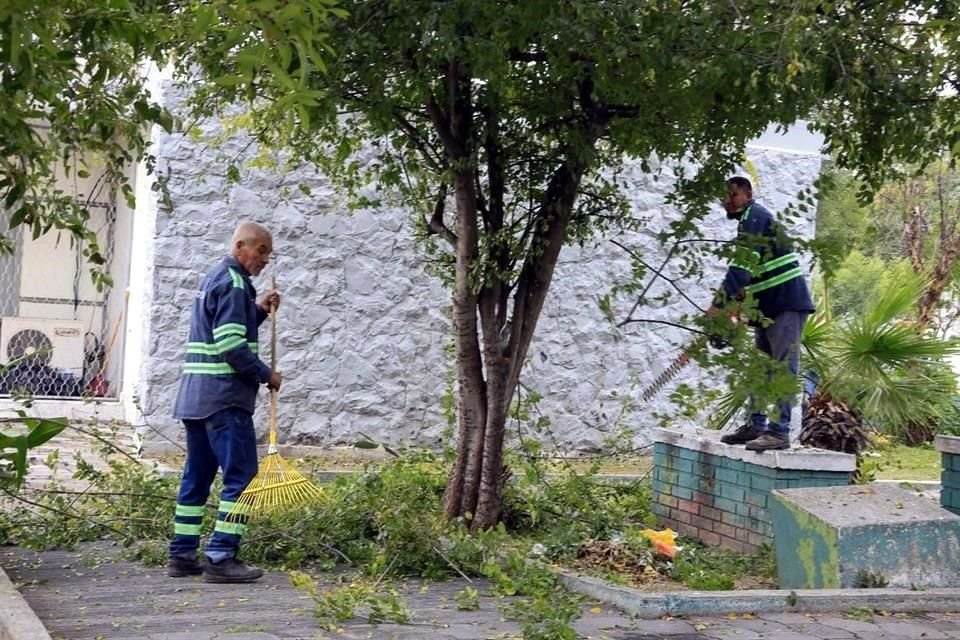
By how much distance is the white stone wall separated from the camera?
11414mm

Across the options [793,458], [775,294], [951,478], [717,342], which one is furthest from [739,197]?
[951,478]

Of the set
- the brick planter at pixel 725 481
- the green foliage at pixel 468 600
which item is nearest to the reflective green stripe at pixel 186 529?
the green foliage at pixel 468 600

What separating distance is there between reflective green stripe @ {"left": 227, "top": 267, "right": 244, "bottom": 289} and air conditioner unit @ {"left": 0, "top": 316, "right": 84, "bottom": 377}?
704cm

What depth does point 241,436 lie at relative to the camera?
6.70m

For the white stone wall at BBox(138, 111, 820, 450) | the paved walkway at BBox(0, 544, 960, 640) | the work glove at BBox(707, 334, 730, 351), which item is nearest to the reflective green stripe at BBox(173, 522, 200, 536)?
the paved walkway at BBox(0, 544, 960, 640)

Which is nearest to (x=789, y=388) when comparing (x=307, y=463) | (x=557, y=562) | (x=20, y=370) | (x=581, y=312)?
(x=557, y=562)

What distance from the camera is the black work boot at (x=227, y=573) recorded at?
21.8 ft

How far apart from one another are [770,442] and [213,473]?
326cm

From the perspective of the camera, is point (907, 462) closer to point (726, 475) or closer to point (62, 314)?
point (726, 475)

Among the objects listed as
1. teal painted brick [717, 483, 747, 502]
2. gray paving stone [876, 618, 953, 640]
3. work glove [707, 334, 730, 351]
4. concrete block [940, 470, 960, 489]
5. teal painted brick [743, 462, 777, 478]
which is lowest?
gray paving stone [876, 618, 953, 640]

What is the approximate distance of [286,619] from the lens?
5.78 meters

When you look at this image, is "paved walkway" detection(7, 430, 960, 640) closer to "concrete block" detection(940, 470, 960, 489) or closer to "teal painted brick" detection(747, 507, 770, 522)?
"concrete block" detection(940, 470, 960, 489)

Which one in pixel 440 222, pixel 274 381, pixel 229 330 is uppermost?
pixel 440 222

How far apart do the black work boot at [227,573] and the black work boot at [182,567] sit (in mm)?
129
